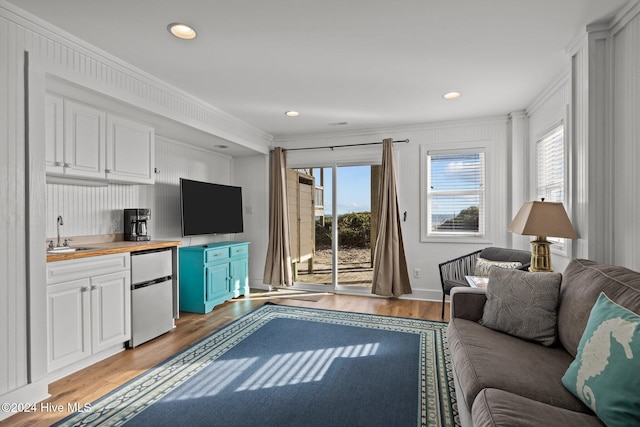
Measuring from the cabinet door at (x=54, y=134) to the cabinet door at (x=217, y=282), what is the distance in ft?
6.29

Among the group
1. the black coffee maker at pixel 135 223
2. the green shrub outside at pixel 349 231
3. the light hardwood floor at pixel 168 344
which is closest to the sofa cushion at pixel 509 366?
the light hardwood floor at pixel 168 344

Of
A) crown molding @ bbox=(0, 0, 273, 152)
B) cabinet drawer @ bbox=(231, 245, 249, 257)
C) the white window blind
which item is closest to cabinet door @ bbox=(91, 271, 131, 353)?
crown molding @ bbox=(0, 0, 273, 152)

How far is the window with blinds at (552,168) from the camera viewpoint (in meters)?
3.04

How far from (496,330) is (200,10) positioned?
268 cm

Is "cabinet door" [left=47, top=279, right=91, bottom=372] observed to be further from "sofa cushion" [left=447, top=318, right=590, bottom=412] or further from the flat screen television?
"sofa cushion" [left=447, top=318, right=590, bottom=412]

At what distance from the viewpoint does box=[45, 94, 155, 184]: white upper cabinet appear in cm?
239

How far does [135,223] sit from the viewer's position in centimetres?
338

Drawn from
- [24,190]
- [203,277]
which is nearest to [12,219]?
[24,190]

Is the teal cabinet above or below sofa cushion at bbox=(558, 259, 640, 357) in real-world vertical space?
below

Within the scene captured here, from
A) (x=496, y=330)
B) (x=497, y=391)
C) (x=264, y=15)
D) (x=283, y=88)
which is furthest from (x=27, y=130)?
(x=496, y=330)

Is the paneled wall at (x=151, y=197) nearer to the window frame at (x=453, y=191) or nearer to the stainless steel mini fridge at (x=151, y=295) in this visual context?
the stainless steel mini fridge at (x=151, y=295)

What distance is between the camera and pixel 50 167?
7.72ft

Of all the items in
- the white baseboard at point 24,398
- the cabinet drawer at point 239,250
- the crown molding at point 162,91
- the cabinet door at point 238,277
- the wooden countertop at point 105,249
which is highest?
the crown molding at point 162,91

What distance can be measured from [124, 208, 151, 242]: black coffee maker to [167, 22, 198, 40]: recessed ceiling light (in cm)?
190
